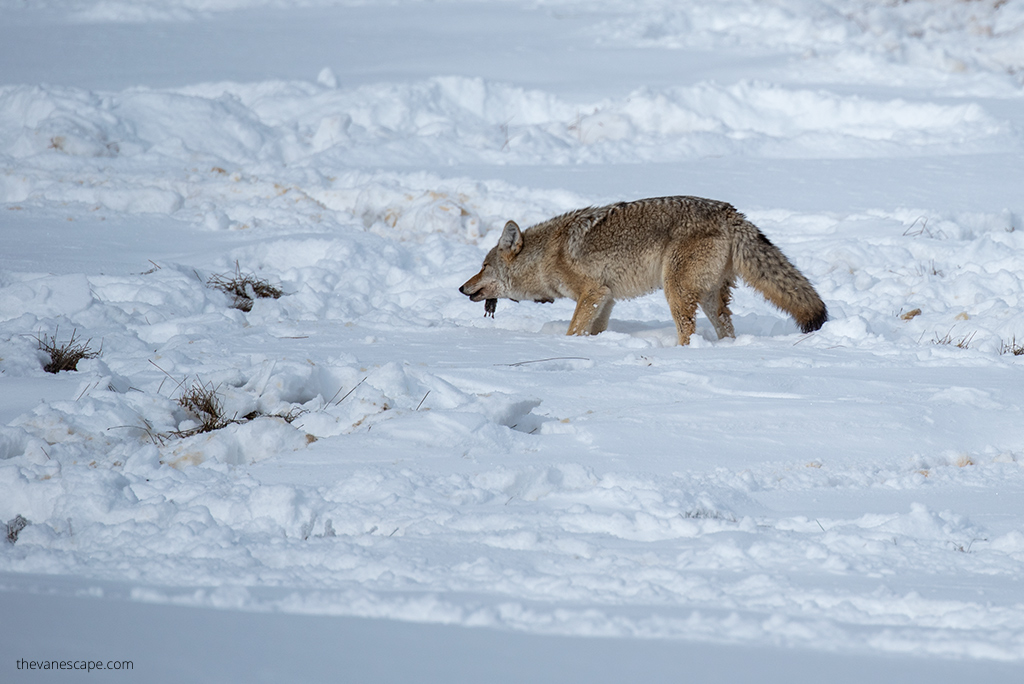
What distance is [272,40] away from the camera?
61.8ft

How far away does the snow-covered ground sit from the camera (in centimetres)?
277

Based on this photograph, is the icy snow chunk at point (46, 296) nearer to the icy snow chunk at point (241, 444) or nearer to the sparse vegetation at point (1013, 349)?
the icy snow chunk at point (241, 444)

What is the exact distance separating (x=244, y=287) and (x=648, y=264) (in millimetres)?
3542

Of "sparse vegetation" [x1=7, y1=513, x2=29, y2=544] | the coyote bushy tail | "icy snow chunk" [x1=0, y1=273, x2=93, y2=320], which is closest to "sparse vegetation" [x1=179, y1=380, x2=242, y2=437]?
"sparse vegetation" [x1=7, y1=513, x2=29, y2=544]

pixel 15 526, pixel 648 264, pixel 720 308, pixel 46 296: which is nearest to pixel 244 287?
pixel 46 296

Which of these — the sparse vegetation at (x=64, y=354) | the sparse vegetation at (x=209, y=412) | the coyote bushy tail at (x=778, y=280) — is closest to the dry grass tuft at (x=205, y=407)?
the sparse vegetation at (x=209, y=412)

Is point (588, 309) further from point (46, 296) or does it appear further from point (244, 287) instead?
point (46, 296)

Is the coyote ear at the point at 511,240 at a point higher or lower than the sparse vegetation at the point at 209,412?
higher

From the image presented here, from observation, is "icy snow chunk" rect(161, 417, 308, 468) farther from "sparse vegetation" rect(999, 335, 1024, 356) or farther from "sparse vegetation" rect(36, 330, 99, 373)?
"sparse vegetation" rect(999, 335, 1024, 356)

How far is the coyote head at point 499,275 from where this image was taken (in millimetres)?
7980

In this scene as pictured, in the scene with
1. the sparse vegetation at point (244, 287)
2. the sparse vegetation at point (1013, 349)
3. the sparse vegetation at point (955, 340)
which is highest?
the sparse vegetation at point (1013, 349)

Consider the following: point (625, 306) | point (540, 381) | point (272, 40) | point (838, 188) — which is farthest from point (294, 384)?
point (272, 40)

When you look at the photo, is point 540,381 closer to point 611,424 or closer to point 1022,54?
point 611,424

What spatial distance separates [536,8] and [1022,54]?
9741 millimetres
